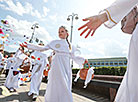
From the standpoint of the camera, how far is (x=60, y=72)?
8.96ft

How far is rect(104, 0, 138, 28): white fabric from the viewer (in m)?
0.97

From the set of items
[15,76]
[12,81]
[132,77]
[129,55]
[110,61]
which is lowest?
[12,81]

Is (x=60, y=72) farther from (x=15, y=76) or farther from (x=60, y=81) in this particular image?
(x=15, y=76)

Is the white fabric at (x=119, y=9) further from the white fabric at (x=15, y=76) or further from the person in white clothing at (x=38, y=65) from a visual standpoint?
the white fabric at (x=15, y=76)

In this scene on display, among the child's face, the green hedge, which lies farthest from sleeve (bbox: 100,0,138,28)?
the green hedge

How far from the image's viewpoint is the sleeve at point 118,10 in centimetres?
97

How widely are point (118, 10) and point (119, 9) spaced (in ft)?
0.04

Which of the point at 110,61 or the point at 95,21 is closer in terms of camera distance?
the point at 95,21

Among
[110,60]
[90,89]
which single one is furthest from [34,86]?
[110,60]

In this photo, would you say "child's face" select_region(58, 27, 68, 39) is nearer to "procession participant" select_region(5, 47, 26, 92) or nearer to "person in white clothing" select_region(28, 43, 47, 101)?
"person in white clothing" select_region(28, 43, 47, 101)

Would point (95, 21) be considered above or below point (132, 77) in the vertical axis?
above

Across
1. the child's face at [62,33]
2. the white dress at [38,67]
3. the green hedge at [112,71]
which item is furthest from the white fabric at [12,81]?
the green hedge at [112,71]

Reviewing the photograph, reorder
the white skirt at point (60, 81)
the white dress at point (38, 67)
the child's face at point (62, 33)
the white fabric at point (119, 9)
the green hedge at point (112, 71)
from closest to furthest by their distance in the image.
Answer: the white fabric at point (119, 9)
the white skirt at point (60, 81)
the child's face at point (62, 33)
the white dress at point (38, 67)
the green hedge at point (112, 71)

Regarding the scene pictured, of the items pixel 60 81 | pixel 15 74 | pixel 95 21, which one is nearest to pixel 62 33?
pixel 60 81
